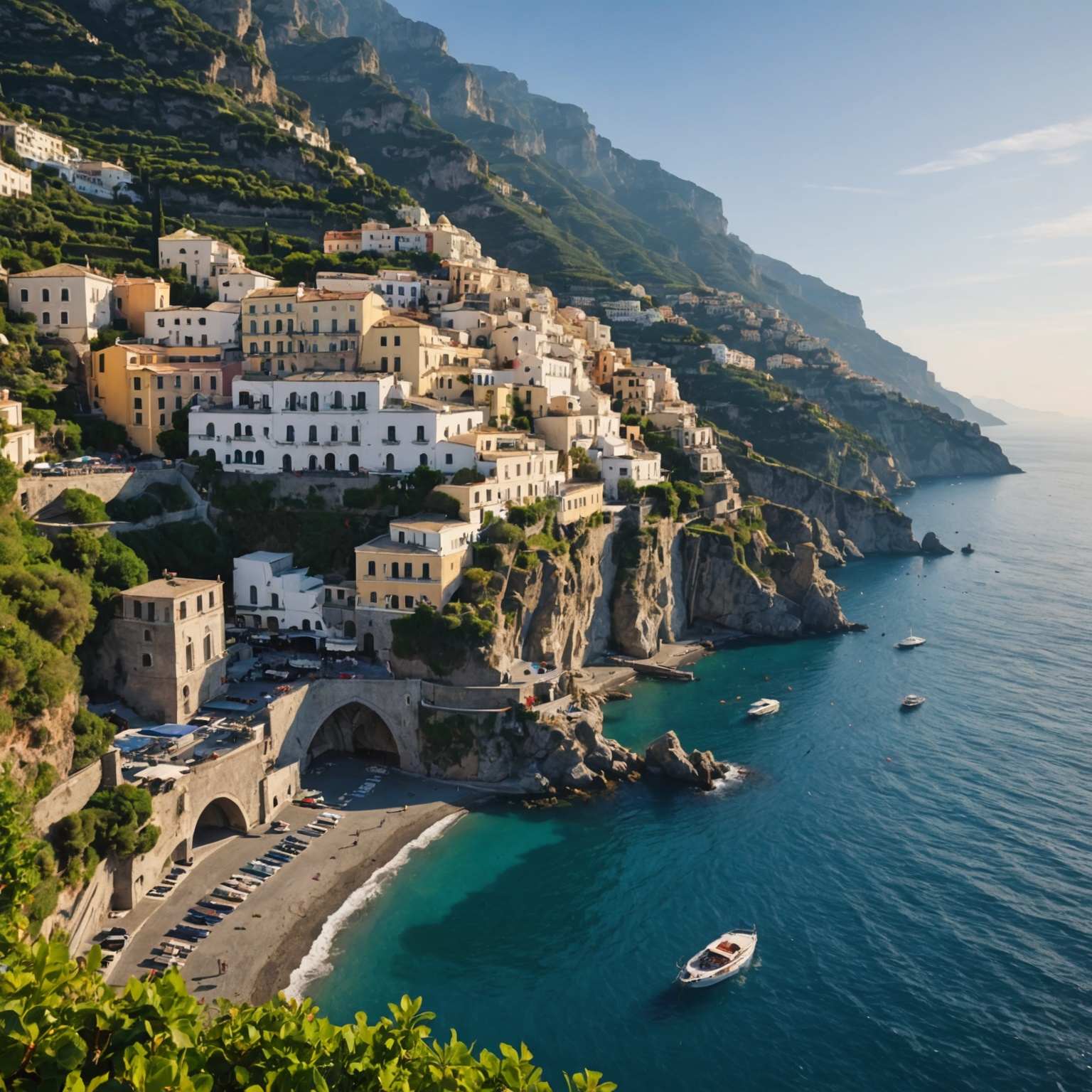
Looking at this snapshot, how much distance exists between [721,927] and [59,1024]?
1158 inches

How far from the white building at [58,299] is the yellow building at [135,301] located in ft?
13.1

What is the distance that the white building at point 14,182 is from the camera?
240 feet

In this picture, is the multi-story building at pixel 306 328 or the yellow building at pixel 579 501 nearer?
the yellow building at pixel 579 501

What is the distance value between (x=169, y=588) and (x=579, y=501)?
2826 centimetres

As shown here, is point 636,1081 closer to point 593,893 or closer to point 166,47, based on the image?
point 593,893

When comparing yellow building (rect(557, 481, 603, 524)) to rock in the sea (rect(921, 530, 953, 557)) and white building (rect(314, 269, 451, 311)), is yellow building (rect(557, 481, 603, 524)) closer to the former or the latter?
white building (rect(314, 269, 451, 311))

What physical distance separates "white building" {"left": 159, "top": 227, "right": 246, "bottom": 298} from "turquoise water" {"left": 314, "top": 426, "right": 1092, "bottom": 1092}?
150 feet

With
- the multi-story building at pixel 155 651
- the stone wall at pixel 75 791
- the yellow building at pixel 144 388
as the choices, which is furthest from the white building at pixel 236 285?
the stone wall at pixel 75 791

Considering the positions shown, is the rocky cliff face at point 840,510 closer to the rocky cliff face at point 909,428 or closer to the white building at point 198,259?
the white building at point 198,259

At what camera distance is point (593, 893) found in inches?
1521

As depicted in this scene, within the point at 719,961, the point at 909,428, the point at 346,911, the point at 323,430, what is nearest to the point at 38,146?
the point at 323,430

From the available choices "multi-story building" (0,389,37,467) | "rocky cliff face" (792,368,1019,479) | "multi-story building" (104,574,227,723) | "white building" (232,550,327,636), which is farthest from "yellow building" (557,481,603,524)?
"rocky cliff face" (792,368,1019,479)

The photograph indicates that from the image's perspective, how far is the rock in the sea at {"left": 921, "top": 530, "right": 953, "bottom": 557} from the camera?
110m

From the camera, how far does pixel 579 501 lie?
63.1m
